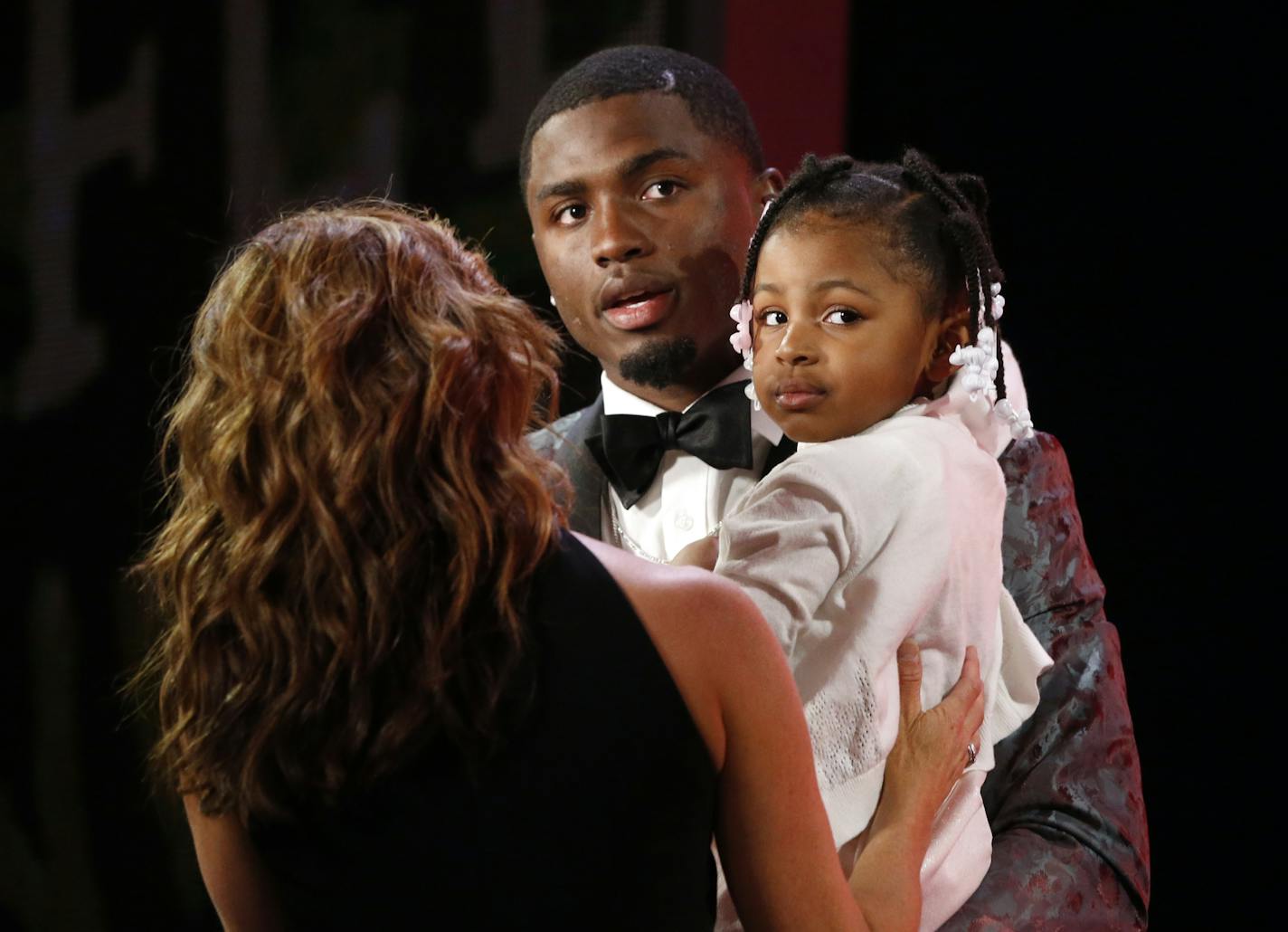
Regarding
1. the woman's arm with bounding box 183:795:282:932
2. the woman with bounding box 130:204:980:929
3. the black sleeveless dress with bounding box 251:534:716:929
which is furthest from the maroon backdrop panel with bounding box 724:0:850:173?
the woman's arm with bounding box 183:795:282:932

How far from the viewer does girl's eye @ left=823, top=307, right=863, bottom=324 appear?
169 cm

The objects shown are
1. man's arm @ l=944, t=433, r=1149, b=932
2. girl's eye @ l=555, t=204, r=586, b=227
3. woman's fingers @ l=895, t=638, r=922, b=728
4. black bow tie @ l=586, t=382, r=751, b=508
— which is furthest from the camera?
girl's eye @ l=555, t=204, r=586, b=227

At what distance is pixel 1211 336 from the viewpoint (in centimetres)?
308

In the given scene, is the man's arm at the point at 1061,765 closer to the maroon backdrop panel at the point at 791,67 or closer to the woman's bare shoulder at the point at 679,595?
the woman's bare shoulder at the point at 679,595

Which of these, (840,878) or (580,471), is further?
(580,471)

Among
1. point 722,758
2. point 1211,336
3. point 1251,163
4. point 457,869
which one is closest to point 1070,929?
point 722,758

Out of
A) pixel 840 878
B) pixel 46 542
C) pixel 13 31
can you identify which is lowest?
pixel 46 542

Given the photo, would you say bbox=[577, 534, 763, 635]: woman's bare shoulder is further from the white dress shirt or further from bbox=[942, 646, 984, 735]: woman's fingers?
the white dress shirt

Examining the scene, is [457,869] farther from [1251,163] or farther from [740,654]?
[1251,163]

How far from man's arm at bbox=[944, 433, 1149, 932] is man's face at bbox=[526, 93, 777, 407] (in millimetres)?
558

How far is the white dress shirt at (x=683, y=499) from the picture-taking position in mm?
2268

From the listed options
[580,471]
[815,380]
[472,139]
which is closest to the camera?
[815,380]

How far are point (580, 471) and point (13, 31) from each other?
55.1 inches

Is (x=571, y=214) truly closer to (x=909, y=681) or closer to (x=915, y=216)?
(x=915, y=216)
